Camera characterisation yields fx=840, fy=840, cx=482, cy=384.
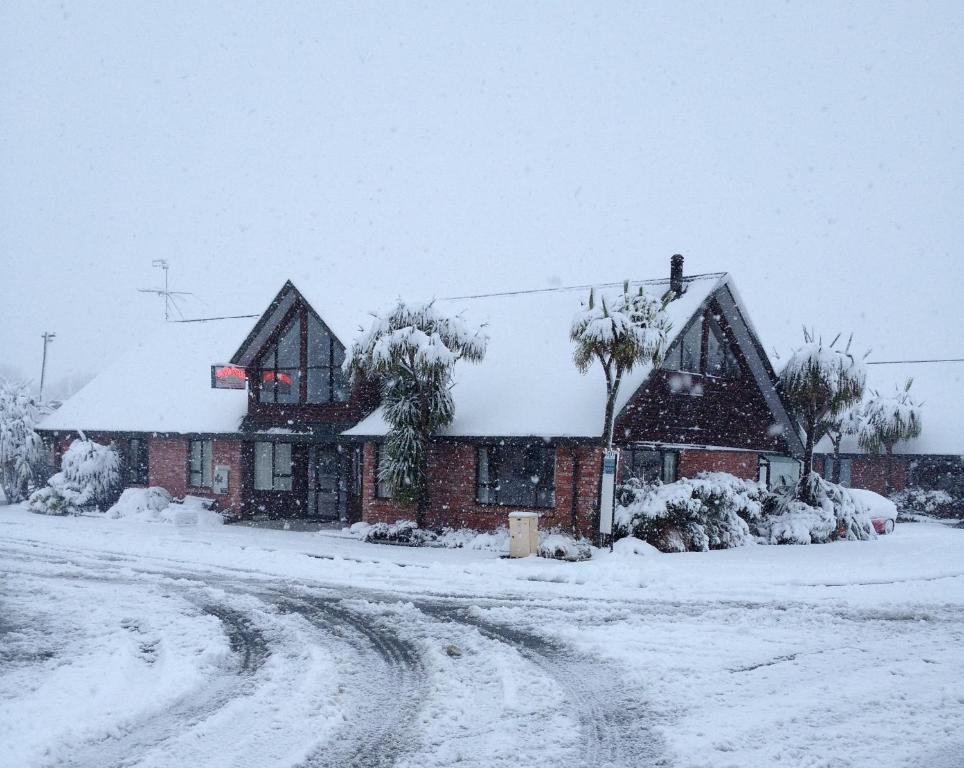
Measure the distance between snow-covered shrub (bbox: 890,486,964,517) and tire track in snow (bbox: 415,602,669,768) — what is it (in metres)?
24.4

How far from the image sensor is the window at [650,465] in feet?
63.7

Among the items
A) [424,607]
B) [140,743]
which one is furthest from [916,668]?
[140,743]

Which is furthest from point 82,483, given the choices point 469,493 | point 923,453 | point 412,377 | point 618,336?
point 923,453

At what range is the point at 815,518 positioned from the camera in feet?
68.0

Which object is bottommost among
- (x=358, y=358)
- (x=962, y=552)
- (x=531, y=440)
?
(x=962, y=552)

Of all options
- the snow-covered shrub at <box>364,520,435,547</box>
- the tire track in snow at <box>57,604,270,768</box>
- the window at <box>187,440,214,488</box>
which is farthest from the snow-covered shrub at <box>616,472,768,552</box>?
the window at <box>187,440,214,488</box>

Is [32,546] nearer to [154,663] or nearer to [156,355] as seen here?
[154,663]

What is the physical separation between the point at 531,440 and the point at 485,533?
8.24 ft

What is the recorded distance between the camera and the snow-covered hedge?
82.1 feet

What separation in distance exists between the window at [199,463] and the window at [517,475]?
9.48 m

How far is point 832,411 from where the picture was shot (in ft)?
71.9

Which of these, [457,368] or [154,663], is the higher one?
[457,368]

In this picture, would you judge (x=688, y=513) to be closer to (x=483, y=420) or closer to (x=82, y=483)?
(x=483, y=420)

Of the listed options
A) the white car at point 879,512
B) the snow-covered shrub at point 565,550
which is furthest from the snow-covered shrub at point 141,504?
the white car at point 879,512
